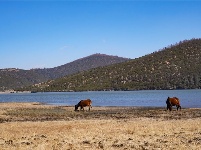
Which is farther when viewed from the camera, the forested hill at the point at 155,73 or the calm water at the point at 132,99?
the forested hill at the point at 155,73

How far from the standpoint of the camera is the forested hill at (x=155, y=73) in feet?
431

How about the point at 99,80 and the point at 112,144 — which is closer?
the point at 112,144

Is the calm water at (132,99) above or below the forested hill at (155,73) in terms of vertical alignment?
below

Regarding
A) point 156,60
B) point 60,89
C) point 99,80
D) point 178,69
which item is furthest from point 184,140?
point 60,89

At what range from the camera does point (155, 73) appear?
140 m

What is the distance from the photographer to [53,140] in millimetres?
15859

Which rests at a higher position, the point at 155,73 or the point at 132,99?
the point at 155,73

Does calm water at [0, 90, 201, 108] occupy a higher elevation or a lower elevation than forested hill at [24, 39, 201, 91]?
lower

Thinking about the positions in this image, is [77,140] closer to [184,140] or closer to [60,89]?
[184,140]

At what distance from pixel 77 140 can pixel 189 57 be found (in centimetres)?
13166

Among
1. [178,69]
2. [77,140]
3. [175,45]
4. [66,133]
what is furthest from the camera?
[175,45]

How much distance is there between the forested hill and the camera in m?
131

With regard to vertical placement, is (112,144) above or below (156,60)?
below

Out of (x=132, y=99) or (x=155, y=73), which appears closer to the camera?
(x=132, y=99)
